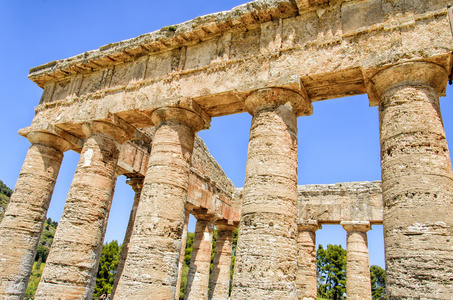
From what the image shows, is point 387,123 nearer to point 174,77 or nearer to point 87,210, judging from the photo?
point 174,77

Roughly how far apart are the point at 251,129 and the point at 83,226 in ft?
17.1

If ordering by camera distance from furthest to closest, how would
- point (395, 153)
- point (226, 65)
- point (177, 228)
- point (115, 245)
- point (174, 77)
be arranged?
point (115, 245), point (174, 77), point (226, 65), point (177, 228), point (395, 153)

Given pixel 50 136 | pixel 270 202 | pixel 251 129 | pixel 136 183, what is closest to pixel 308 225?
pixel 136 183

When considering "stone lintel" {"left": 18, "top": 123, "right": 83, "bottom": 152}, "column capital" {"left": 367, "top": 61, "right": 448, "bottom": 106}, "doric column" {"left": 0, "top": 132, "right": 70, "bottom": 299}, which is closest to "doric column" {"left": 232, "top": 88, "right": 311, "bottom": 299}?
"column capital" {"left": 367, "top": 61, "right": 448, "bottom": 106}

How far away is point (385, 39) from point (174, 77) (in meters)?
5.37

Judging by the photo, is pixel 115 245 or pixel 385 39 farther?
pixel 115 245

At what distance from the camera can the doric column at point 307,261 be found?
15.2m

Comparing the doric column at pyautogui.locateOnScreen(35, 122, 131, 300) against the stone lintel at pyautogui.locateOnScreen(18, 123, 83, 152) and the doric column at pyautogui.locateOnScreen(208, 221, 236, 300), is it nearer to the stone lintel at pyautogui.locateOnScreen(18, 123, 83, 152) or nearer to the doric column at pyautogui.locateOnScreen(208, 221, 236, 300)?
the stone lintel at pyautogui.locateOnScreen(18, 123, 83, 152)

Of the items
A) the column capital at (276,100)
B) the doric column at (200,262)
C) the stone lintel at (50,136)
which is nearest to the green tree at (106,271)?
the doric column at (200,262)

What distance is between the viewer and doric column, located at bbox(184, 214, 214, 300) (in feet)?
51.8

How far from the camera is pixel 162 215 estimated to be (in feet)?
26.6

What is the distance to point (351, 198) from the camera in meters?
16.5

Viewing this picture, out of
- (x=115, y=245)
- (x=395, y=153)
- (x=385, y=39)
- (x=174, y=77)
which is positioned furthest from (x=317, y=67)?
(x=115, y=245)

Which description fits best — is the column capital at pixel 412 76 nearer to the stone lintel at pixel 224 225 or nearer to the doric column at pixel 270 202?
the doric column at pixel 270 202
